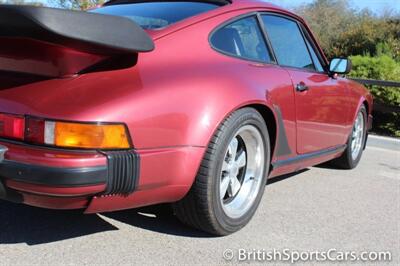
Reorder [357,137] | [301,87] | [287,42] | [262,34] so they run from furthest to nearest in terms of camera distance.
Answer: [357,137]
[287,42]
[301,87]
[262,34]

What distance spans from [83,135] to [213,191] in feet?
3.05

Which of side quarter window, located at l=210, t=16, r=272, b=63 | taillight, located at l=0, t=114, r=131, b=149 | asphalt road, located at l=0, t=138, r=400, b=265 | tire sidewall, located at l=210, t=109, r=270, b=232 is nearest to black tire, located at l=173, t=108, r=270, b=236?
tire sidewall, located at l=210, t=109, r=270, b=232

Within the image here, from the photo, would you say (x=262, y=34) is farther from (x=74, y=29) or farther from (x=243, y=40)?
(x=74, y=29)

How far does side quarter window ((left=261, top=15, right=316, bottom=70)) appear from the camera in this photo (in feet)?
13.3

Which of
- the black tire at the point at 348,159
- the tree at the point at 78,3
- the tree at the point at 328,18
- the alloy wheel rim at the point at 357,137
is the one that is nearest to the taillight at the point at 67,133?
the black tire at the point at 348,159

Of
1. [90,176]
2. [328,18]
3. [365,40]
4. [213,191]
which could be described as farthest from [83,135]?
[328,18]

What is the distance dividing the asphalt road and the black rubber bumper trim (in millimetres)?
580

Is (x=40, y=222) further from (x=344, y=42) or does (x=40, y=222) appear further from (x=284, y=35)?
(x=344, y=42)

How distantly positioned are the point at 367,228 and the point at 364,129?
2.22 meters

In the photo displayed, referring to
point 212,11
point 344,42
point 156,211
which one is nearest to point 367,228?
point 156,211

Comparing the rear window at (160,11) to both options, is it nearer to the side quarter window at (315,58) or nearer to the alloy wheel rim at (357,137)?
the side quarter window at (315,58)

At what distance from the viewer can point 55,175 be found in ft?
8.17

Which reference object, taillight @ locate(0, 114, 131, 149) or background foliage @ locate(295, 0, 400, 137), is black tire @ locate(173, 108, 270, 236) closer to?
taillight @ locate(0, 114, 131, 149)

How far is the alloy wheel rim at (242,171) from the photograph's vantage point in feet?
11.3
